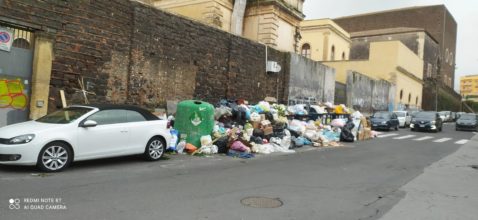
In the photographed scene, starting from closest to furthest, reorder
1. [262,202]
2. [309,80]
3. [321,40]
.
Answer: [262,202] < [309,80] < [321,40]

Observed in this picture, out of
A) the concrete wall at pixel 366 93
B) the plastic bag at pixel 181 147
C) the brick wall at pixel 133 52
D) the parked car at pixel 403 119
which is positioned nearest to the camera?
the plastic bag at pixel 181 147

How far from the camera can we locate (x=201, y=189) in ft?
23.4

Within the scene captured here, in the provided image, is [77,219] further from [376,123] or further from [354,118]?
[376,123]

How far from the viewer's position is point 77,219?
5.10m

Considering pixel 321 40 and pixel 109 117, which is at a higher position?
pixel 321 40

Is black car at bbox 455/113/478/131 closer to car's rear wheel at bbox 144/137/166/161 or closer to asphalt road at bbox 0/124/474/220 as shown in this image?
asphalt road at bbox 0/124/474/220

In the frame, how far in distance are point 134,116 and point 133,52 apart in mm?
4890

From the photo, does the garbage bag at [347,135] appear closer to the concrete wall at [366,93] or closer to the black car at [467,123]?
the concrete wall at [366,93]

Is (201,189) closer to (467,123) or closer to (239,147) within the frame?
(239,147)

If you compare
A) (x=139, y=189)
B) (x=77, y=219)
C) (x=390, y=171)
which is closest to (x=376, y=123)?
(x=390, y=171)

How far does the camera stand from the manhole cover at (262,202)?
6266 millimetres

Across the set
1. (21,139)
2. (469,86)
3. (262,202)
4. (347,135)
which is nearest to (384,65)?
(347,135)

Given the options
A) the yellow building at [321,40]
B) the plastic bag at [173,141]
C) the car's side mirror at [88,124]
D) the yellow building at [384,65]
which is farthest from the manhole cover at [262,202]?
the yellow building at [321,40]

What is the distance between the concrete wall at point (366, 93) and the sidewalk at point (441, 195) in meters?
22.6
